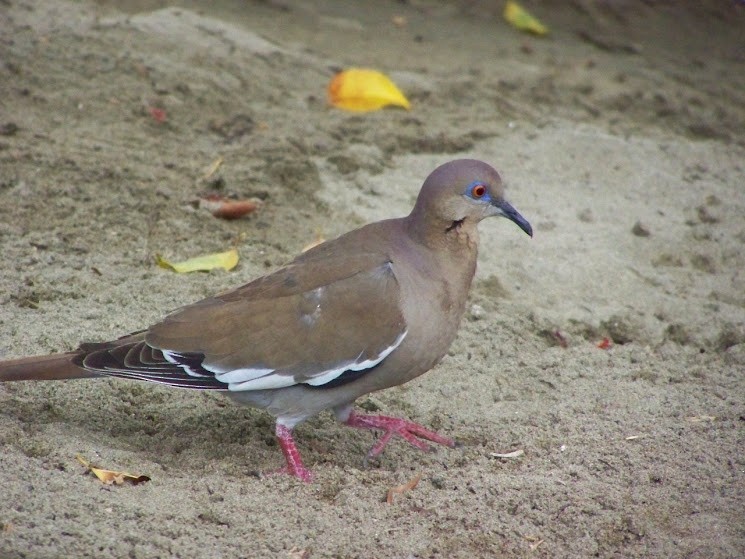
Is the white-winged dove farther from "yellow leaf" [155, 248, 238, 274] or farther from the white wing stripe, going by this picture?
"yellow leaf" [155, 248, 238, 274]

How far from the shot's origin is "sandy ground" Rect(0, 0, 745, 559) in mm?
3389

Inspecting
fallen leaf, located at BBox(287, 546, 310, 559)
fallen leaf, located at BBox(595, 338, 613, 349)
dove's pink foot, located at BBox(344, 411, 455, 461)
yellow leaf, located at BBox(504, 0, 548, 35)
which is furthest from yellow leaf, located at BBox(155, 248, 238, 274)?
yellow leaf, located at BBox(504, 0, 548, 35)

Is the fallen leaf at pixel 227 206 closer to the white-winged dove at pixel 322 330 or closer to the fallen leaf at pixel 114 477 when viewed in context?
the white-winged dove at pixel 322 330

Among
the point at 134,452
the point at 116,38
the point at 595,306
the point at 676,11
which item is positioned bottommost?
the point at 134,452

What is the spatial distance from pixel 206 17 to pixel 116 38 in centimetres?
78

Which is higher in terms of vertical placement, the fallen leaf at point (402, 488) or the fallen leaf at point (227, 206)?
the fallen leaf at point (227, 206)

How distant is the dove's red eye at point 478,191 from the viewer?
3.90 metres

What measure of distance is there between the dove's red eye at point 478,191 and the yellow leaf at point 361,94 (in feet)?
8.26

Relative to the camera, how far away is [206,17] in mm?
6852

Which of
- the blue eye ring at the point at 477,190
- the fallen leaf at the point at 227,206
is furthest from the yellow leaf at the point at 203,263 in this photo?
the blue eye ring at the point at 477,190

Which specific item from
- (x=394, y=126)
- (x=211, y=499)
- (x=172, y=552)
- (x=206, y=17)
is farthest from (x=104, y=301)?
(x=206, y=17)

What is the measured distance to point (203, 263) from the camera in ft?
15.9

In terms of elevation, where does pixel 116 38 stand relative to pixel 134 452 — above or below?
above

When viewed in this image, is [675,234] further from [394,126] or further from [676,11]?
[676,11]
